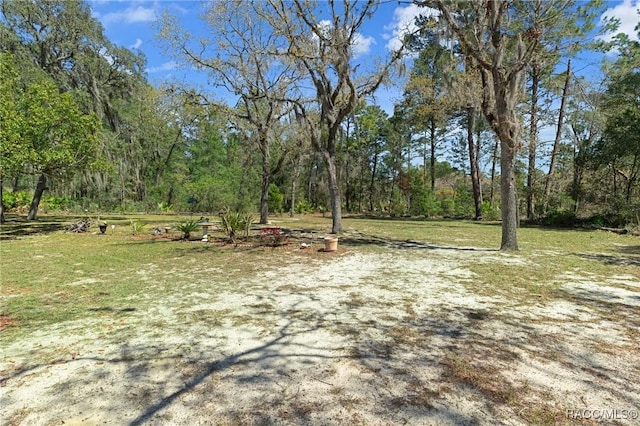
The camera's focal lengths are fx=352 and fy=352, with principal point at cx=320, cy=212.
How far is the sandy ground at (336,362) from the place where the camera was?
2.05 metres

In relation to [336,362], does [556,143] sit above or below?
above

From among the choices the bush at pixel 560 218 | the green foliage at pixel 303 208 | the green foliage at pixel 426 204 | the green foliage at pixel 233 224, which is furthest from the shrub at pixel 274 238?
the green foliage at pixel 303 208

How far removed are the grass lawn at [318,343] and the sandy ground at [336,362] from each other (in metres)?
0.01

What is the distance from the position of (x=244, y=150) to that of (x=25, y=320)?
26.2 m

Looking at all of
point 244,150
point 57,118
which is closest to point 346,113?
point 57,118

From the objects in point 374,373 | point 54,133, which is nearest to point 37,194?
point 54,133

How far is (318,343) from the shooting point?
3021mm

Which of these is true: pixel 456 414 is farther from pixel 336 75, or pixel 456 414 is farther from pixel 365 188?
pixel 365 188

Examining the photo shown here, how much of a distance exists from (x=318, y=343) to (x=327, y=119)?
9.22 m

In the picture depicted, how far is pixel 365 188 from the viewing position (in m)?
31.3

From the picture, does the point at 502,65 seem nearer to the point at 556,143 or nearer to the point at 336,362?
the point at 336,362

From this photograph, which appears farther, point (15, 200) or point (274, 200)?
point (274, 200)

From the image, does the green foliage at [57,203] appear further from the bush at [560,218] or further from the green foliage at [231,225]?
the bush at [560,218]

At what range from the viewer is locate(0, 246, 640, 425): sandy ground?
2049 millimetres
